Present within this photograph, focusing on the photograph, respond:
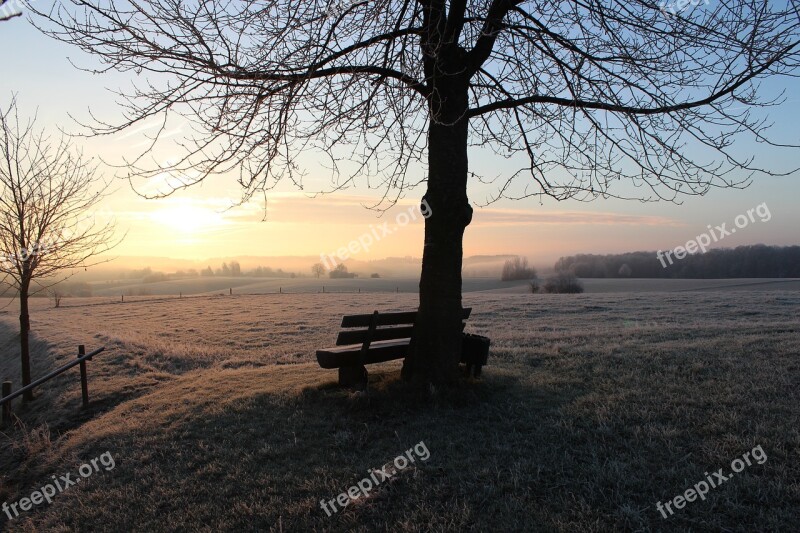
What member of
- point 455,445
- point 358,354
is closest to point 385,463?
point 455,445

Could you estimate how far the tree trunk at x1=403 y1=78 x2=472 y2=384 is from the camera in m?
7.36

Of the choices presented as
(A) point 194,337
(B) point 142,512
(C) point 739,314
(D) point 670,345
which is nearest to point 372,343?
(B) point 142,512

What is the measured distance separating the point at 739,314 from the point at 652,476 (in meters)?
22.3

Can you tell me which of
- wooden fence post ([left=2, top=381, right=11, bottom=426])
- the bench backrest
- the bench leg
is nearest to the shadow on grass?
the bench leg

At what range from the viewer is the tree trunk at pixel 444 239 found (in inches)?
290

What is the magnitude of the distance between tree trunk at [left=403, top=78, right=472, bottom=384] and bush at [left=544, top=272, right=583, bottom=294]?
1823 inches

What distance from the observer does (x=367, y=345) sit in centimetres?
776

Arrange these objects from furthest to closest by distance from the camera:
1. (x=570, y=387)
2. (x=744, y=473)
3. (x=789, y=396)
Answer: (x=570, y=387), (x=789, y=396), (x=744, y=473)

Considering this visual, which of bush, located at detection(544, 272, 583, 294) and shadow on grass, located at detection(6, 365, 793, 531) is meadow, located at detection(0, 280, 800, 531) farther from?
bush, located at detection(544, 272, 583, 294)

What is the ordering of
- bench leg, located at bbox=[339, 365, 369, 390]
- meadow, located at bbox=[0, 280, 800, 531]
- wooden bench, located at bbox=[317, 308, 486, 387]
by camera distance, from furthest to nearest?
bench leg, located at bbox=[339, 365, 369, 390] → wooden bench, located at bbox=[317, 308, 486, 387] → meadow, located at bbox=[0, 280, 800, 531]

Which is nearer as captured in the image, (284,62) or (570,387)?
(284,62)

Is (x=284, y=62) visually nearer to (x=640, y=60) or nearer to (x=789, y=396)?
(x=640, y=60)

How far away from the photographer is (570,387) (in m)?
7.71

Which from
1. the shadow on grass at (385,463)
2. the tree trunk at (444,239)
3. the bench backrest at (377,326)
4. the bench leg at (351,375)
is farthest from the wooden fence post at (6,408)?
the tree trunk at (444,239)
